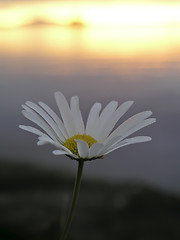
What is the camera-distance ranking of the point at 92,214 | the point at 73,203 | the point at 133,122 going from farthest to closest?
the point at 92,214
the point at 133,122
the point at 73,203

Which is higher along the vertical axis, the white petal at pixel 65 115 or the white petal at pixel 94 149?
the white petal at pixel 65 115

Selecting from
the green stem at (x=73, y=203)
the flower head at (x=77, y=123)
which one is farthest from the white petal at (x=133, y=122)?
the green stem at (x=73, y=203)

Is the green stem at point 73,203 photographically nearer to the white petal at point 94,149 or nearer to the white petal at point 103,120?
the white petal at point 94,149

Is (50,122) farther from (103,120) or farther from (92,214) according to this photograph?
(92,214)

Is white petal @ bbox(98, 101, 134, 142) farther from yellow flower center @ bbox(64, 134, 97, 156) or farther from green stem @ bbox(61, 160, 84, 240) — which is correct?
green stem @ bbox(61, 160, 84, 240)

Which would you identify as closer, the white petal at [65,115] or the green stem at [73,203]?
the green stem at [73,203]

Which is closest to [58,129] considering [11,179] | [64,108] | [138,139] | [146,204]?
[64,108]

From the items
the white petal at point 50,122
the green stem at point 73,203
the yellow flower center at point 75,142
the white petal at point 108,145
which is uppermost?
the white petal at point 50,122

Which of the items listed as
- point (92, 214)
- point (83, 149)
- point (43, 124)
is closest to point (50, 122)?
point (43, 124)
